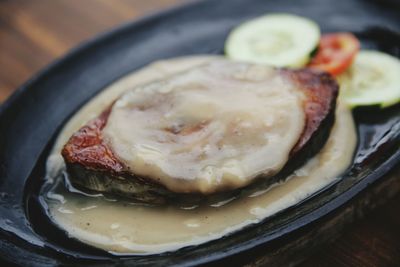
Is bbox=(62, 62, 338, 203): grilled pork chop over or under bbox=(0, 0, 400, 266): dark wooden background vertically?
under

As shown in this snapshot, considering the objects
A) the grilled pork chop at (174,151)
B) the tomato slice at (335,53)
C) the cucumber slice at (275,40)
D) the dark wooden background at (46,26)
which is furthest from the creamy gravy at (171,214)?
the dark wooden background at (46,26)

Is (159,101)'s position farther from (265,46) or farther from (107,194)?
(265,46)

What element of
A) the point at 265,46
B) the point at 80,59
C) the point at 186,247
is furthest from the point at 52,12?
the point at 186,247

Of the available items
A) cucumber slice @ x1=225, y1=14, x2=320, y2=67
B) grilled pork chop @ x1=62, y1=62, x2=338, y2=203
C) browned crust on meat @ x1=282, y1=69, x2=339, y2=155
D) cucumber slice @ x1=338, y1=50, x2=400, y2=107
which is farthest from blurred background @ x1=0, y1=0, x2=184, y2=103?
browned crust on meat @ x1=282, y1=69, x2=339, y2=155

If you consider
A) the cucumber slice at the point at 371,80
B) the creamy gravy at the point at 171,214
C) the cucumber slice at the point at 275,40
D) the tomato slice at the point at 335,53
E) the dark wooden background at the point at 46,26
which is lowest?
the creamy gravy at the point at 171,214

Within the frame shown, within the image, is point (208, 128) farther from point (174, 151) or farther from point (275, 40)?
point (275, 40)

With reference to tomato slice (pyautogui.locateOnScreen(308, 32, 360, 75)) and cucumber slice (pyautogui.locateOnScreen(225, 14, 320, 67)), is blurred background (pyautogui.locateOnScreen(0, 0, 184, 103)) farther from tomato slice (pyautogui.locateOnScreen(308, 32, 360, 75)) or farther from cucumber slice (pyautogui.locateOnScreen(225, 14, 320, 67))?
tomato slice (pyautogui.locateOnScreen(308, 32, 360, 75))

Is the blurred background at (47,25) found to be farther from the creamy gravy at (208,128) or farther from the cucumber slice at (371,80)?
the cucumber slice at (371,80)
